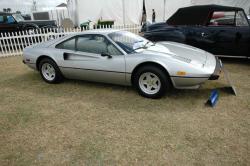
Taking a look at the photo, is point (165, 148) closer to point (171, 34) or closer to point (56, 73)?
point (56, 73)

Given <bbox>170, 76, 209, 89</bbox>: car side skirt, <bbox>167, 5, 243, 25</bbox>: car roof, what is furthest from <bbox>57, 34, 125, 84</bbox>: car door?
<bbox>167, 5, 243, 25</bbox>: car roof

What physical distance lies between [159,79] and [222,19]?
3776mm

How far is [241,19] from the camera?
598 centimetres

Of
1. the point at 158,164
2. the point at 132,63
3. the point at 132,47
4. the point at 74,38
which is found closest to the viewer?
the point at 158,164

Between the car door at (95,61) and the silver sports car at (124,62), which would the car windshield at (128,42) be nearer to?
the silver sports car at (124,62)

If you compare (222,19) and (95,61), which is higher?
(222,19)

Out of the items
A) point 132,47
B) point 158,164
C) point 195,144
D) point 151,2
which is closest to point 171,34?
point 132,47

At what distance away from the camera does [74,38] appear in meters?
4.77

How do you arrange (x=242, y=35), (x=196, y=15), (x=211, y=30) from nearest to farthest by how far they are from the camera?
(x=242, y=35)
(x=211, y=30)
(x=196, y=15)

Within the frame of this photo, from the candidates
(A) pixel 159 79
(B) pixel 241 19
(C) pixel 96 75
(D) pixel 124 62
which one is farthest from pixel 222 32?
(C) pixel 96 75

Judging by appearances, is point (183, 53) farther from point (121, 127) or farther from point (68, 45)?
point (68, 45)

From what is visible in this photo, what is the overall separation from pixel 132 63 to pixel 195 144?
6.04 ft

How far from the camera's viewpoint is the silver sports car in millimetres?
3781

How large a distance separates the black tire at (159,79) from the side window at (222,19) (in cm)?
336
